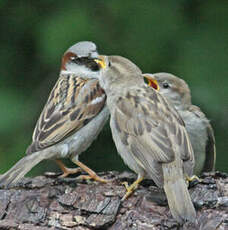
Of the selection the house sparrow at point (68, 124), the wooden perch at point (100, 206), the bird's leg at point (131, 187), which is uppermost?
the house sparrow at point (68, 124)

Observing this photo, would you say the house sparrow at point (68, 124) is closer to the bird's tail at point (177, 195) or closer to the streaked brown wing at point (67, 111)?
the streaked brown wing at point (67, 111)

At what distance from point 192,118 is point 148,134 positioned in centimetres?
119

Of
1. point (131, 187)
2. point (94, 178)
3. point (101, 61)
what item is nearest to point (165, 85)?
point (101, 61)

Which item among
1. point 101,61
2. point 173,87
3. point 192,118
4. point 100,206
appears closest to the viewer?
point 100,206

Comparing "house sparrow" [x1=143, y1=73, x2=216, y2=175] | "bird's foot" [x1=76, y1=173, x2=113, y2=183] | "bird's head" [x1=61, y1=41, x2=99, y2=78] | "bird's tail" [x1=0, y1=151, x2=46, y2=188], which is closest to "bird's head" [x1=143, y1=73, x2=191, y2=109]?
"house sparrow" [x1=143, y1=73, x2=216, y2=175]

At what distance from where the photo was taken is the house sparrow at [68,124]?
5309 mm

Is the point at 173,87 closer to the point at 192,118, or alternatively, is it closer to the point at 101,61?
the point at 192,118

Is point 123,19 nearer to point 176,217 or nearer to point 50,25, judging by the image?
point 50,25

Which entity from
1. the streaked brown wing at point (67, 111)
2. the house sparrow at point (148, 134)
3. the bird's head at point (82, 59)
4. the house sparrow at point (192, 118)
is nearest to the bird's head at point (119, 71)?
the house sparrow at point (148, 134)

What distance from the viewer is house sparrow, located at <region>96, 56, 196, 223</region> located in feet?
15.1

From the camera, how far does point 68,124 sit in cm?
548

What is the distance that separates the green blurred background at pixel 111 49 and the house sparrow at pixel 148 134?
105 cm

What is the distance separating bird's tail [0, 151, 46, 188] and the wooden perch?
6 centimetres

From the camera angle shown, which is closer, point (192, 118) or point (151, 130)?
point (151, 130)
